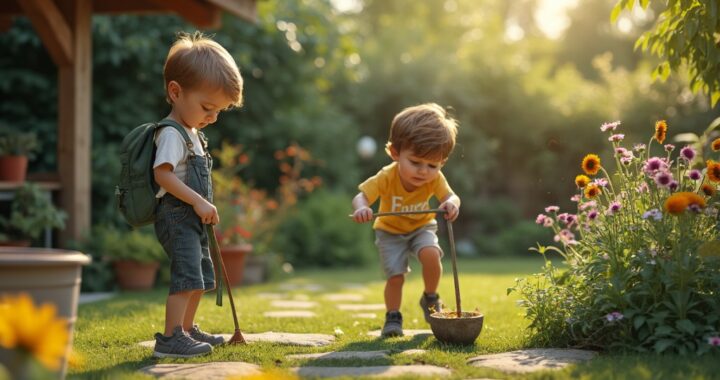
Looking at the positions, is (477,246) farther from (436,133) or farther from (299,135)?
(436,133)

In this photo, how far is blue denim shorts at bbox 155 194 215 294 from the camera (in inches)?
129

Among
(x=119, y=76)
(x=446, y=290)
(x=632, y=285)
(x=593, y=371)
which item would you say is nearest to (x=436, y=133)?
(x=632, y=285)

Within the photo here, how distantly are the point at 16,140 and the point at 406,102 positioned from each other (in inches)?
370

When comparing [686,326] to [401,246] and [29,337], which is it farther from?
[29,337]

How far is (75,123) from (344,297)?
2.60m

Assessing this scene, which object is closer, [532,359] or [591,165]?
[532,359]

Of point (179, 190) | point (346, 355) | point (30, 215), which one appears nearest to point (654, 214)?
point (346, 355)

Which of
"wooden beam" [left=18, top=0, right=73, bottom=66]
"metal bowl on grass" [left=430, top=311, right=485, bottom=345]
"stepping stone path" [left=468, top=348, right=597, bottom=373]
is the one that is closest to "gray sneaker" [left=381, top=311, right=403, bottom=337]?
"metal bowl on grass" [left=430, top=311, right=485, bottom=345]

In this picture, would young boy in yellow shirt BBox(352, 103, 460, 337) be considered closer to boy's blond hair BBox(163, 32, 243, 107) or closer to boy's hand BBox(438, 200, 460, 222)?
boy's hand BBox(438, 200, 460, 222)

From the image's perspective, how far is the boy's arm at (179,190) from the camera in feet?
10.6

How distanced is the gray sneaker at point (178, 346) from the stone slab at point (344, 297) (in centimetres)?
271

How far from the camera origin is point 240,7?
270 inches

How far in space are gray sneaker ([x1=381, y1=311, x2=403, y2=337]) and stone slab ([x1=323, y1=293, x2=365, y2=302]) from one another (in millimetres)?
1869

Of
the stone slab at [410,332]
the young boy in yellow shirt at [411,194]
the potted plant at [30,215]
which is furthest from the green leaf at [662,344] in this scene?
the potted plant at [30,215]
